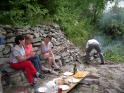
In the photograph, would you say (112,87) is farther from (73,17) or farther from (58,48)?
(73,17)

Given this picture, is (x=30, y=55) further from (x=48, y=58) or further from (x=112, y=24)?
(x=112, y=24)

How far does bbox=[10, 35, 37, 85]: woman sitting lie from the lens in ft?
31.4

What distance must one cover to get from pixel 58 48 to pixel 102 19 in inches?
270

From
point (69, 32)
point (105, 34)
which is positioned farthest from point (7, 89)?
point (105, 34)

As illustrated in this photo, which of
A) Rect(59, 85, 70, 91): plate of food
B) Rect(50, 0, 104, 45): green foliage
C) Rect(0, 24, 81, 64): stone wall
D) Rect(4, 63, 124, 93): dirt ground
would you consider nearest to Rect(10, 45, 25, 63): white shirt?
Rect(0, 24, 81, 64): stone wall

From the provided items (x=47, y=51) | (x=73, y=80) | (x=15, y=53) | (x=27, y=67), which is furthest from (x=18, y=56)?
(x=47, y=51)

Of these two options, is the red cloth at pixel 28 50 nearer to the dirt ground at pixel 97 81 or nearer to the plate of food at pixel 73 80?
the dirt ground at pixel 97 81

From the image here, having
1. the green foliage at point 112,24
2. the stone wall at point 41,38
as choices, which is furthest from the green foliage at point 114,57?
the green foliage at point 112,24

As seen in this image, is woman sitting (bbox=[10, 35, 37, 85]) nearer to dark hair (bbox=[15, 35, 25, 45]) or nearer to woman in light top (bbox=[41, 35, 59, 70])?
dark hair (bbox=[15, 35, 25, 45])

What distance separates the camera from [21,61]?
379 inches

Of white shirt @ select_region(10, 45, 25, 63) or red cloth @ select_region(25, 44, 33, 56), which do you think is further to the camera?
red cloth @ select_region(25, 44, 33, 56)

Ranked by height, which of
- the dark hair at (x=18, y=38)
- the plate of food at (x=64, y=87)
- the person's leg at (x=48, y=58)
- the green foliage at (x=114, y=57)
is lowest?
the green foliage at (x=114, y=57)

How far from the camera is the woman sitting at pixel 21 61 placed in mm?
9559

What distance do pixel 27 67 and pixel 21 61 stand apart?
0.79ft
